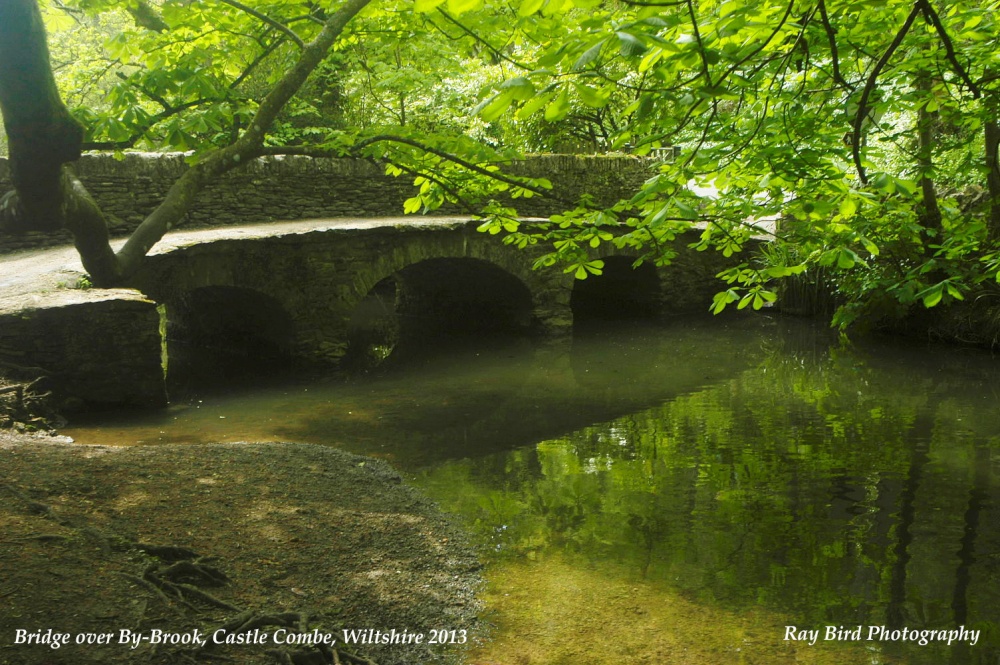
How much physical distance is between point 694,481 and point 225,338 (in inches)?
360

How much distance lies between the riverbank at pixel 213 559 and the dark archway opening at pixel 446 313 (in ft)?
24.4

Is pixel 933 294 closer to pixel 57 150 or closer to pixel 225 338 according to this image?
pixel 57 150

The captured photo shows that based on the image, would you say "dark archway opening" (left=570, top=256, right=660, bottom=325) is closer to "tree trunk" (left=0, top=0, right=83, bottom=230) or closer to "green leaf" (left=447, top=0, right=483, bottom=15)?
"tree trunk" (left=0, top=0, right=83, bottom=230)

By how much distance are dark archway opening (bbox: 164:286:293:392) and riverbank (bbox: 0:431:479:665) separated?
546 centimetres

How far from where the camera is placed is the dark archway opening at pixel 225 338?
11133 mm

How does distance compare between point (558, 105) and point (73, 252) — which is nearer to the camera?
point (558, 105)

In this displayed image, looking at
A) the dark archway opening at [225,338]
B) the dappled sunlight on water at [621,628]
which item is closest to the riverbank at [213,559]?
the dappled sunlight on water at [621,628]

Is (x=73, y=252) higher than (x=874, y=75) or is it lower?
lower

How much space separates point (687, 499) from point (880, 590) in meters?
1.67

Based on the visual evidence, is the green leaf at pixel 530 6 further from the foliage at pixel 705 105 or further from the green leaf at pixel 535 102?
the green leaf at pixel 535 102

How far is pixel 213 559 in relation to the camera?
3.76m

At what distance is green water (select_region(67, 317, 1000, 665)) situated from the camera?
151 inches

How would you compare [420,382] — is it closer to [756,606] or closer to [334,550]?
[334,550]

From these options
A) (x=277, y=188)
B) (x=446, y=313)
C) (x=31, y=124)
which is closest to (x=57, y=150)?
(x=31, y=124)
